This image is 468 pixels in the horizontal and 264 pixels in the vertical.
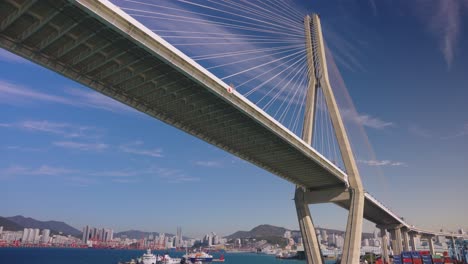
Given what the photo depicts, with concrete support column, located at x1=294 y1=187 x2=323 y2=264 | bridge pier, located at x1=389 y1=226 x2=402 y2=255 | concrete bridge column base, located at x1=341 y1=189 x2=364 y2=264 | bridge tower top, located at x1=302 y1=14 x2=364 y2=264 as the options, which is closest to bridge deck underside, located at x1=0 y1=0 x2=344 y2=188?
bridge tower top, located at x1=302 y1=14 x2=364 y2=264

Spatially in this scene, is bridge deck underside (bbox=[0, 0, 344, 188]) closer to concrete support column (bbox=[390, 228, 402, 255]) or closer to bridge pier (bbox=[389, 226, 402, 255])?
bridge pier (bbox=[389, 226, 402, 255])

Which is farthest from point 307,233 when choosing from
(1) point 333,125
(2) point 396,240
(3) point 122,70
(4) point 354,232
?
(2) point 396,240

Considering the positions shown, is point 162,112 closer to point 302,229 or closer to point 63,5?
point 63,5

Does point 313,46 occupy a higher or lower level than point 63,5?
higher

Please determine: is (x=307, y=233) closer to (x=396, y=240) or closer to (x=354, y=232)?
(x=354, y=232)

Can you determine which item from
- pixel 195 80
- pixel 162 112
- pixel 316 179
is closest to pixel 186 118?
pixel 162 112
